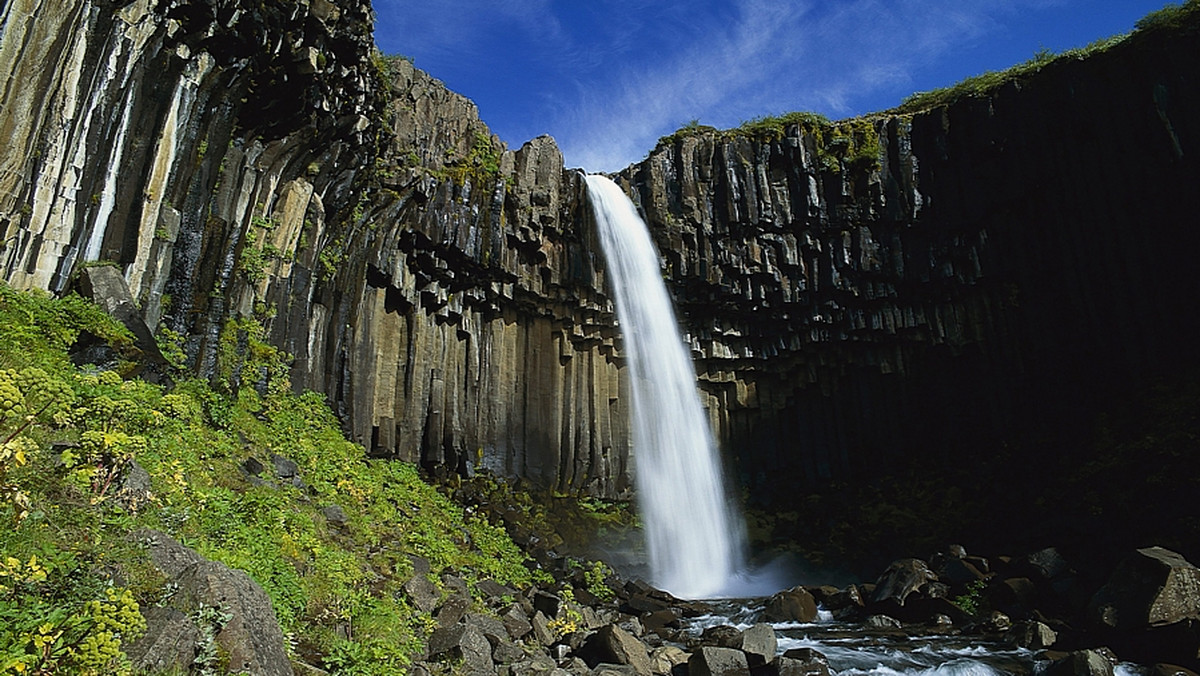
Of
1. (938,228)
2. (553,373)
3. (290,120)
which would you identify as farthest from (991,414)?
(290,120)

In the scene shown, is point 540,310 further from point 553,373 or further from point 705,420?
point 705,420

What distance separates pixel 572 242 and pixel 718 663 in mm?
13758

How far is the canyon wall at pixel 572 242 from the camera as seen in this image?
974cm

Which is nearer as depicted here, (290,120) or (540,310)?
(290,120)

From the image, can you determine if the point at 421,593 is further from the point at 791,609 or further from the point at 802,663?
the point at 791,609

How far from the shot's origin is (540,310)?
20.4 m

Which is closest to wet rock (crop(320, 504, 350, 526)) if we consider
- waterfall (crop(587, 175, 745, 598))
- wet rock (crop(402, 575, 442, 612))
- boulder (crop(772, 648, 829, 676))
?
wet rock (crop(402, 575, 442, 612))

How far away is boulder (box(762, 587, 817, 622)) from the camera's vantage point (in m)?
13.9

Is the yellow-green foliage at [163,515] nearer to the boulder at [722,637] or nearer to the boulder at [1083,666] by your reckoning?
the boulder at [722,637]

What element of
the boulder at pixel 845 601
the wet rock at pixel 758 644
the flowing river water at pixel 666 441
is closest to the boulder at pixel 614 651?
the wet rock at pixel 758 644

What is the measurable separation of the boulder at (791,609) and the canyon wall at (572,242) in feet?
23.8

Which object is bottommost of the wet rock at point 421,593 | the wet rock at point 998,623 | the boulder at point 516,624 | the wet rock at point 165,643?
the wet rock at point 998,623

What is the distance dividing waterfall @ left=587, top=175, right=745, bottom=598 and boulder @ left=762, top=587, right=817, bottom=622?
6083mm

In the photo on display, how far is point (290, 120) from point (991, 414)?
19.1m
